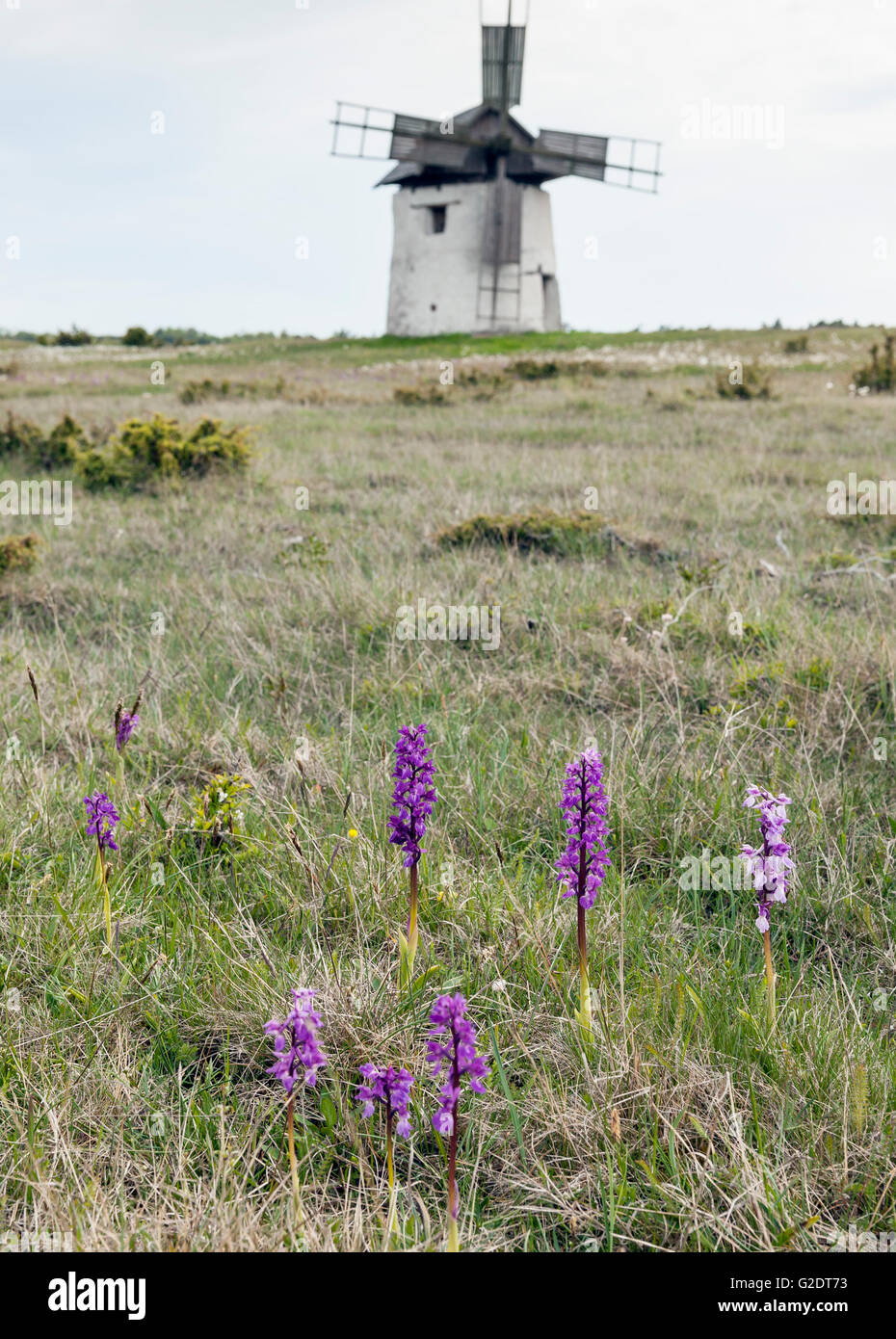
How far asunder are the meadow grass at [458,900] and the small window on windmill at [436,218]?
3964 centimetres

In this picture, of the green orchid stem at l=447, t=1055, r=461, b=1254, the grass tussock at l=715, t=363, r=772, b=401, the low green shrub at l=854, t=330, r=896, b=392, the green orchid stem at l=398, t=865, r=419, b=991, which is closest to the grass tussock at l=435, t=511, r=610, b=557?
the green orchid stem at l=398, t=865, r=419, b=991

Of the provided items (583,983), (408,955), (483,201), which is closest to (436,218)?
Result: (483,201)

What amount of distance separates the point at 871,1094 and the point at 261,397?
22.1m

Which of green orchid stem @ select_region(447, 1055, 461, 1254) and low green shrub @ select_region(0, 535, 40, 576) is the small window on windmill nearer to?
low green shrub @ select_region(0, 535, 40, 576)

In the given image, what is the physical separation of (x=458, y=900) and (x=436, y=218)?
44.8 m

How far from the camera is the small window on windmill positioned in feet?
138

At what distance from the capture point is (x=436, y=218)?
42438 mm

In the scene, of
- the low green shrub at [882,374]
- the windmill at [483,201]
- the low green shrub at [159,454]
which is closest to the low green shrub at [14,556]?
the low green shrub at [159,454]

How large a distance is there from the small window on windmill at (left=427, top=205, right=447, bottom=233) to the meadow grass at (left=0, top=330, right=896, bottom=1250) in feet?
130

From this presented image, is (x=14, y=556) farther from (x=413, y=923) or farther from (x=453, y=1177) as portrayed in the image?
(x=453, y=1177)

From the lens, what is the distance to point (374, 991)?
7.52 ft

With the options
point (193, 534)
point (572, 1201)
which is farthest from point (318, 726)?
point (193, 534)

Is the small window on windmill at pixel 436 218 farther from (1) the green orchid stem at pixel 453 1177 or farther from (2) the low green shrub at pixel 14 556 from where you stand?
(1) the green orchid stem at pixel 453 1177

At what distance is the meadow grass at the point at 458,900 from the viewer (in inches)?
72.5
